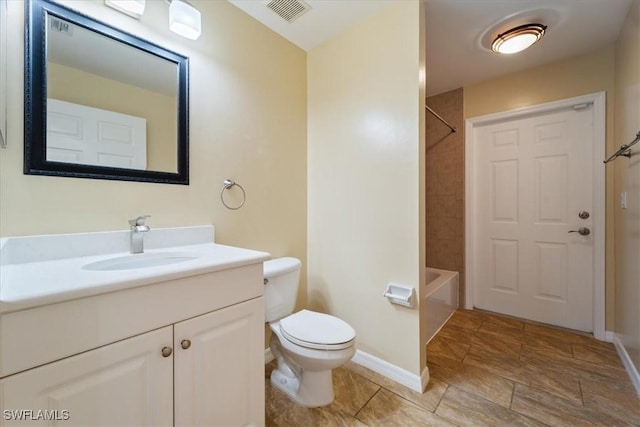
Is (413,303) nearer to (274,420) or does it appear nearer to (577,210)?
(274,420)

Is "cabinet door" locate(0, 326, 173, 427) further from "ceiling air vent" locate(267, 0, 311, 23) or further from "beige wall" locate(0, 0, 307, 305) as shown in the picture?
"ceiling air vent" locate(267, 0, 311, 23)

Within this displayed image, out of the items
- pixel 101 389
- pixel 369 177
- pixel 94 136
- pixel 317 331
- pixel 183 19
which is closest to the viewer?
pixel 101 389

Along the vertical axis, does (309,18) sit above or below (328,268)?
above

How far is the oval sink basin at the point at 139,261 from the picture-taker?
1.05 metres

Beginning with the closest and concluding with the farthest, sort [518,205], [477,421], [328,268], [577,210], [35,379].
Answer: [35,379] < [477,421] < [328,268] < [577,210] < [518,205]

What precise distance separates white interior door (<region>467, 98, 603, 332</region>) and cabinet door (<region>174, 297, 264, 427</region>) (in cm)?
252

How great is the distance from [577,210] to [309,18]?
2692mm

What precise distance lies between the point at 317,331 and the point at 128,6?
5.94 ft

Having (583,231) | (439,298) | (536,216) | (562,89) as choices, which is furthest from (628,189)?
(439,298)

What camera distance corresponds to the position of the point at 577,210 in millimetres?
2227

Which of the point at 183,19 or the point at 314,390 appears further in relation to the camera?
the point at 314,390

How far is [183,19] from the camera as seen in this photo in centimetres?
125

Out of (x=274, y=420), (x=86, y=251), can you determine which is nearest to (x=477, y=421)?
(x=274, y=420)

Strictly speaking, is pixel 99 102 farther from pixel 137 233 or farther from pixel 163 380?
pixel 163 380
